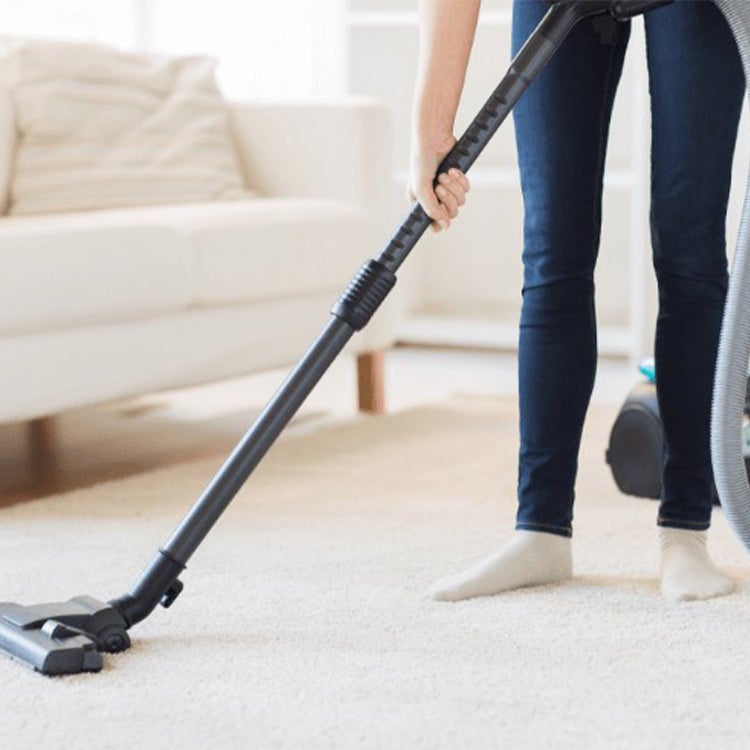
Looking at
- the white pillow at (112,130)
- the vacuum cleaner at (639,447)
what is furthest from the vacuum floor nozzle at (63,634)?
the white pillow at (112,130)

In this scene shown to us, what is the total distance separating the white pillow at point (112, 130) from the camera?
2.98 meters

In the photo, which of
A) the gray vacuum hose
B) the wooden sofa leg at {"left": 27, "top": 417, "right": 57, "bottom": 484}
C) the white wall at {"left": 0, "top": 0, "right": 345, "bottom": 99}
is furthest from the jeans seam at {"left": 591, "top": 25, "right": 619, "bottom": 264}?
the white wall at {"left": 0, "top": 0, "right": 345, "bottom": 99}

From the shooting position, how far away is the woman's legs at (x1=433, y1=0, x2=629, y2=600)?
5.91 feet

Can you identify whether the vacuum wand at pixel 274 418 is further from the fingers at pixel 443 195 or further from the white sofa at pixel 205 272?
the white sofa at pixel 205 272

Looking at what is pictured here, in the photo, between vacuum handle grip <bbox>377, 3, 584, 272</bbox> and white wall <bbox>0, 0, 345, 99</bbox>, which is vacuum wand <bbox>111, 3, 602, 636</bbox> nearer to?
vacuum handle grip <bbox>377, 3, 584, 272</bbox>

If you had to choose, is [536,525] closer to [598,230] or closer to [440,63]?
[598,230]

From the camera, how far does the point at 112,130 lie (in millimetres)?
3111

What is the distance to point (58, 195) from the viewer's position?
116 inches

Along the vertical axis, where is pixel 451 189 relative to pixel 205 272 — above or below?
above

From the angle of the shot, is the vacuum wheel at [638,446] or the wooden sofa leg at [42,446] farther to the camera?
the wooden sofa leg at [42,446]

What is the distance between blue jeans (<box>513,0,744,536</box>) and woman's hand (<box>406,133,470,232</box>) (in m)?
0.18

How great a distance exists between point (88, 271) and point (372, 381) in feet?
2.93

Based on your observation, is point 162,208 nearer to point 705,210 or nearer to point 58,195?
point 58,195

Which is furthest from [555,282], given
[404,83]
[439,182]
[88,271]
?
[404,83]
